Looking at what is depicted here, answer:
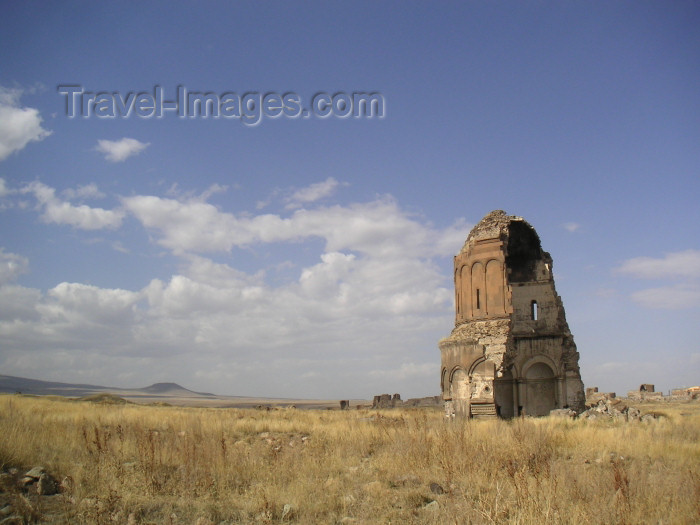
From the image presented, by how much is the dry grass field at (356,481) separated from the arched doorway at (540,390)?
10.4 metres

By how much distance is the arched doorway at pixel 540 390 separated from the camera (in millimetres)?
19828

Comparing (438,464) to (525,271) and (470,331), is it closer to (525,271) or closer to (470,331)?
(470,331)

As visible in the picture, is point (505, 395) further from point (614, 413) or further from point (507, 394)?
point (614, 413)

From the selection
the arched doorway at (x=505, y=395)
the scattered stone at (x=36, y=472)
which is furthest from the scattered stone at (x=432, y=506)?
the arched doorway at (x=505, y=395)

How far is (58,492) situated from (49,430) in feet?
12.3

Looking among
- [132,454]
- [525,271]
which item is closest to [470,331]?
[525,271]

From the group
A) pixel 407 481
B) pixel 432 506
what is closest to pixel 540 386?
pixel 407 481

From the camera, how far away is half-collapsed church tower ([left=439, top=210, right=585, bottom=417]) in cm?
1808

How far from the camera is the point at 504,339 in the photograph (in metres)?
17.9

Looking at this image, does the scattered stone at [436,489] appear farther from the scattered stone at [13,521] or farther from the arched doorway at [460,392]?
→ the arched doorway at [460,392]

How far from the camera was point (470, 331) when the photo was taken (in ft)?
62.1

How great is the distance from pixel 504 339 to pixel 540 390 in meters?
3.82

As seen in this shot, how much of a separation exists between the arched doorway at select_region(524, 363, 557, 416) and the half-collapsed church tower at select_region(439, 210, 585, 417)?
4 centimetres

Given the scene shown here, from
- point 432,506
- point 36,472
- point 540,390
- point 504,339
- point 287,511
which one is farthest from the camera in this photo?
point 540,390
